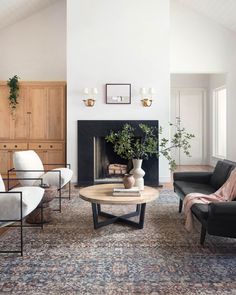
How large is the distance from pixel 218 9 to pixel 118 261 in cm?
586

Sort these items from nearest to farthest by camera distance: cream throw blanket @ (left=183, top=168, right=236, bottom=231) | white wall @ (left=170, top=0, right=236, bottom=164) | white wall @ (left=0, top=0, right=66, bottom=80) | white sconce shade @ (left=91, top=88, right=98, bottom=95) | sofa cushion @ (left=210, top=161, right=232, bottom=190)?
cream throw blanket @ (left=183, top=168, right=236, bottom=231) → sofa cushion @ (left=210, top=161, right=232, bottom=190) → white sconce shade @ (left=91, top=88, right=98, bottom=95) → white wall @ (left=170, top=0, right=236, bottom=164) → white wall @ (left=0, top=0, right=66, bottom=80)

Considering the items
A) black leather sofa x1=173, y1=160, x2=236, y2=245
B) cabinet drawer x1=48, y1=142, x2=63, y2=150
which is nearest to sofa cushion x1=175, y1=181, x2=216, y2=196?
black leather sofa x1=173, y1=160, x2=236, y2=245

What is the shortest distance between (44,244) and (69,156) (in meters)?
3.24

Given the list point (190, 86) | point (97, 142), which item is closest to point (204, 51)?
point (190, 86)

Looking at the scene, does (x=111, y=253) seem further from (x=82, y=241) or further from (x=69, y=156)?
(x=69, y=156)

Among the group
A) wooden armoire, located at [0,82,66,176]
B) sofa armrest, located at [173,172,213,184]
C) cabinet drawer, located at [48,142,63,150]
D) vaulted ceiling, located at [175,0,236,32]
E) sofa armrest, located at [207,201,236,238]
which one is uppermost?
vaulted ceiling, located at [175,0,236,32]

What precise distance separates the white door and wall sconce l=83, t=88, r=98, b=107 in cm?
406

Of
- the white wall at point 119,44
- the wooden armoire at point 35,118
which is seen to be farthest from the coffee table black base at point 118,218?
the wooden armoire at point 35,118

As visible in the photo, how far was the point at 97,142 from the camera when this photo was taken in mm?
6020

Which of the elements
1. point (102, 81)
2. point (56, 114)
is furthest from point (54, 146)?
point (102, 81)

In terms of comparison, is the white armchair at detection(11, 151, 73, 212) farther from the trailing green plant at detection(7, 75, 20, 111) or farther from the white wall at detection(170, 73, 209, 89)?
the white wall at detection(170, 73, 209, 89)

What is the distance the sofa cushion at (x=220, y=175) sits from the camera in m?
3.49

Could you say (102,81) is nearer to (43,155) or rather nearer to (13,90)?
(13,90)

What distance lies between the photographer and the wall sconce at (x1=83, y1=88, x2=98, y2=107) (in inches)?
226
